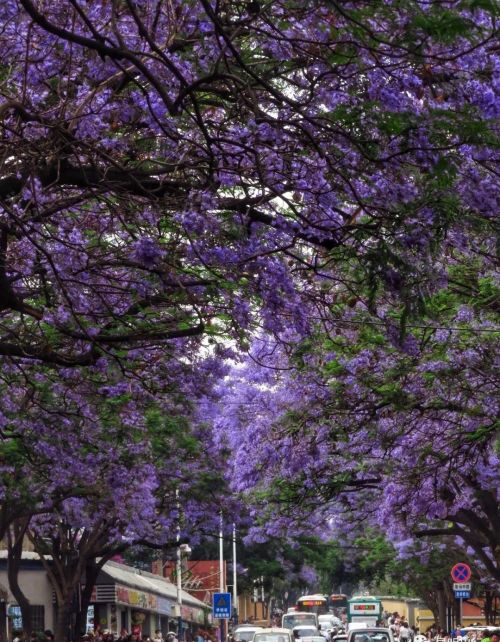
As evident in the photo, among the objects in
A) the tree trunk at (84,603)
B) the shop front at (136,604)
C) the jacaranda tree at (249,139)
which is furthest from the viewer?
the shop front at (136,604)

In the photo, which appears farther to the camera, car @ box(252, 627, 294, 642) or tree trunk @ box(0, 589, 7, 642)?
tree trunk @ box(0, 589, 7, 642)

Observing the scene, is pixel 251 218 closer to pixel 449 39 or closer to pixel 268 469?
pixel 449 39

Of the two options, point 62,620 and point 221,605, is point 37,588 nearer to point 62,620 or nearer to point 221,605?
point 221,605

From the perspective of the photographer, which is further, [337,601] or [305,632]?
[337,601]

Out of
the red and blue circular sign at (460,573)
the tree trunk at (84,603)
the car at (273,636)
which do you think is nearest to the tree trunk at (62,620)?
the tree trunk at (84,603)

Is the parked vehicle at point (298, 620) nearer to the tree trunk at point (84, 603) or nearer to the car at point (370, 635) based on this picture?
the car at point (370, 635)

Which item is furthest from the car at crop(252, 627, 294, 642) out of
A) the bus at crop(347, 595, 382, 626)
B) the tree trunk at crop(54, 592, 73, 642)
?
the bus at crop(347, 595, 382, 626)

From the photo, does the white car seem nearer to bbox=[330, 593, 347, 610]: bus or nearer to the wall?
the wall

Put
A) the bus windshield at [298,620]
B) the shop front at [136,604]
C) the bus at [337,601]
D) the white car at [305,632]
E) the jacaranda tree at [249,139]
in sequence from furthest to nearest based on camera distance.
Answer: the bus at [337,601], the bus windshield at [298,620], the white car at [305,632], the shop front at [136,604], the jacaranda tree at [249,139]

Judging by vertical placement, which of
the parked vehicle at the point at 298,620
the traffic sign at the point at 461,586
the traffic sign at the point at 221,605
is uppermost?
the traffic sign at the point at 461,586

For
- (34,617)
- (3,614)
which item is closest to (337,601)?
(34,617)

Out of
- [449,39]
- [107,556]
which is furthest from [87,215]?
[107,556]

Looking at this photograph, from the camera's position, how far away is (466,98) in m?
9.06

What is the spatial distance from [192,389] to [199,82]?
9.26 meters
